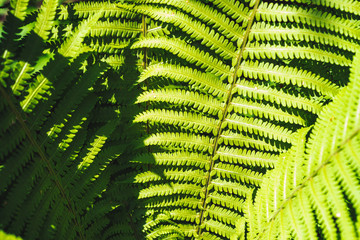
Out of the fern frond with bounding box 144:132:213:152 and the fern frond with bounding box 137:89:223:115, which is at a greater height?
the fern frond with bounding box 137:89:223:115

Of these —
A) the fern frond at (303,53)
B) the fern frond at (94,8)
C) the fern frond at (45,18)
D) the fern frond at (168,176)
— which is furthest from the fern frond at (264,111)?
the fern frond at (45,18)

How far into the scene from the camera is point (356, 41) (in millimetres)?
1450

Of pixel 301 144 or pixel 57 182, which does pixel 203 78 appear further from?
pixel 57 182

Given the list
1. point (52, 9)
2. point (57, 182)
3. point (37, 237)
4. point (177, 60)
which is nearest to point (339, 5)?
point (177, 60)

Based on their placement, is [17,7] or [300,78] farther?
[300,78]

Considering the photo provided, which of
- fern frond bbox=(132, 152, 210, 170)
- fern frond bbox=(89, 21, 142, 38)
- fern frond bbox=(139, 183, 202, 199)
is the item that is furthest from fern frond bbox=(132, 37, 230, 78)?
fern frond bbox=(139, 183, 202, 199)

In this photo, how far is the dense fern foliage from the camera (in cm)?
115

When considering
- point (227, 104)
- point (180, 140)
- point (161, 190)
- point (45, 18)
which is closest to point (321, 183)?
point (227, 104)

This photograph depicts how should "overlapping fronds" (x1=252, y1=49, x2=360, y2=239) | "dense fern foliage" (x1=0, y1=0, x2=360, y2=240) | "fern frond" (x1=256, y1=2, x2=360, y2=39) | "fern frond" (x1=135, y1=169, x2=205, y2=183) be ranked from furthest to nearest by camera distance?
1. "fern frond" (x1=135, y1=169, x2=205, y2=183)
2. "fern frond" (x1=256, y1=2, x2=360, y2=39)
3. "dense fern foliage" (x1=0, y1=0, x2=360, y2=240)
4. "overlapping fronds" (x1=252, y1=49, x2=360, y2=239)

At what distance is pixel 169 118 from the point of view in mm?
1505

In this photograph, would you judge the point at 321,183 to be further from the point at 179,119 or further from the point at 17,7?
the point at 17,7

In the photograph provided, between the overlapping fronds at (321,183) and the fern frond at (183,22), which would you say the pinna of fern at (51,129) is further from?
the overlapping fronds at (321,183)

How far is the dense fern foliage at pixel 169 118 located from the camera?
1152mm

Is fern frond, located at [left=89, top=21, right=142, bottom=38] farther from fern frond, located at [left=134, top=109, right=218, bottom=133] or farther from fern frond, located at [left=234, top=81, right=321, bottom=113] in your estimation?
fern frond, located at [left=234, top=81, right=321, bottom=113]
